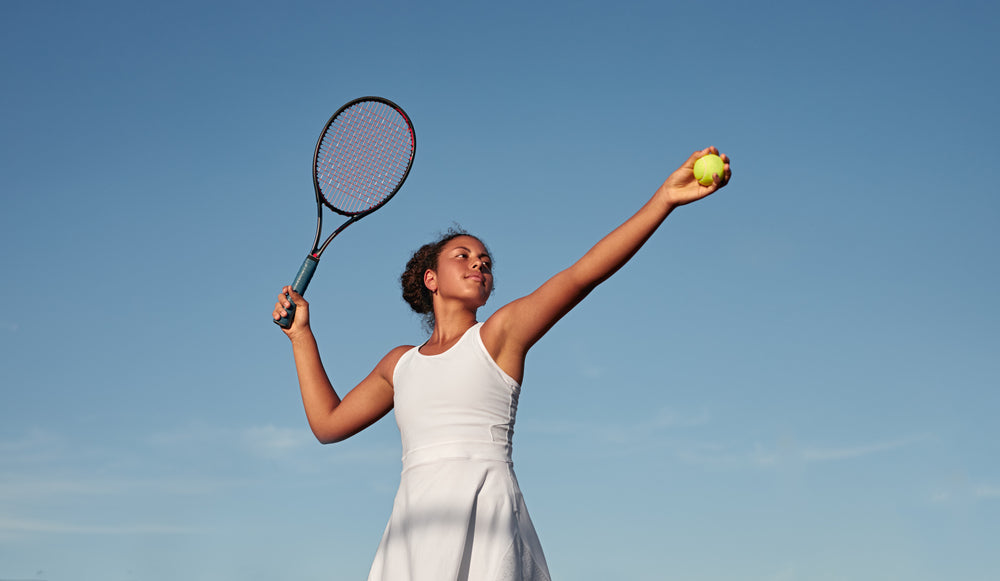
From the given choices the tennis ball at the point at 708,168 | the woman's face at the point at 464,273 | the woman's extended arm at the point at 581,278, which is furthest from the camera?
the woman's face at the point at 464,273

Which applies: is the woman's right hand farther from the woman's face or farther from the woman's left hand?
the woman's left hand

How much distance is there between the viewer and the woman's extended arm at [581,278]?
379cm

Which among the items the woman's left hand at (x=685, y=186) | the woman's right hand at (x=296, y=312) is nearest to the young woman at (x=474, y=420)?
the woman's left hand at (x=685, y=186)

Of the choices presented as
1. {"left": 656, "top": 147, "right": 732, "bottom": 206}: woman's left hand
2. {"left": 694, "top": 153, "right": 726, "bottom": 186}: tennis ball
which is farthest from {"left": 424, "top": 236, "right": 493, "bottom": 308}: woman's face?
{"left": 694, "top": 153, "right": 726, "bottom": 186}: tennis ball

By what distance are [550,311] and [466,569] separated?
45.1 inches

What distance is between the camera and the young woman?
3.92m

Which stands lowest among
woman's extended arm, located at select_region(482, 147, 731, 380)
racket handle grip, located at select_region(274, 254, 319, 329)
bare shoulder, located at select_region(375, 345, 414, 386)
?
woman's extended arm, located at select_region(482, 147, 731, 380)

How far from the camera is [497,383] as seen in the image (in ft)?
14.2

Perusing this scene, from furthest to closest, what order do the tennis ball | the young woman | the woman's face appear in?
the woman's face, the young woman, the tennis ball

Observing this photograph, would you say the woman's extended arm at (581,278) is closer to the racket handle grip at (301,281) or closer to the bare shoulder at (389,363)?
the bare shoulder at (389,363)

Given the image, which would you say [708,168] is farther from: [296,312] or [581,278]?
[296,312]

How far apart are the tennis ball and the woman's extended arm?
21 millimetres

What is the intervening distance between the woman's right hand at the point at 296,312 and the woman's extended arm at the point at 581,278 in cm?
158

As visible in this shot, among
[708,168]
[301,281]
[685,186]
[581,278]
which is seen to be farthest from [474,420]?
[301,281]
